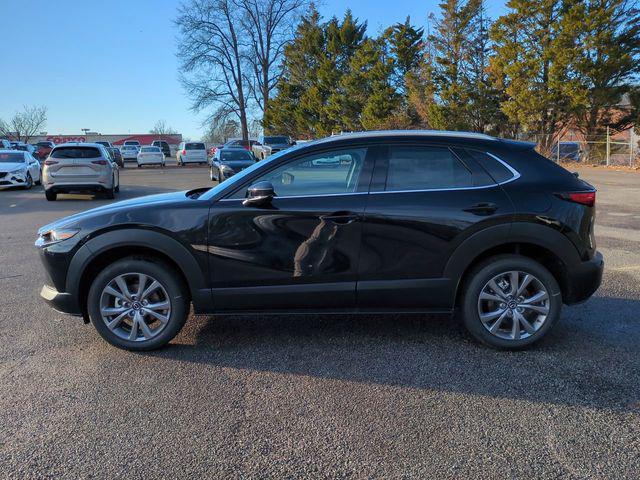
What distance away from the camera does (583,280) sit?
4199 millimetres

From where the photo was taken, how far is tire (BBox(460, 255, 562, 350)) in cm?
414

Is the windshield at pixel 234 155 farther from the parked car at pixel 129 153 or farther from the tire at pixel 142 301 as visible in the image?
the parked car at pixel 129 153

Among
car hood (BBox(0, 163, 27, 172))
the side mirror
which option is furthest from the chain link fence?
the side mirror

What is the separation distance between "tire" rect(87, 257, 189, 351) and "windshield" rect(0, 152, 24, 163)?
1894cm

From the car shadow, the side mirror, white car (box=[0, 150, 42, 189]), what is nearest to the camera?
the car shadow

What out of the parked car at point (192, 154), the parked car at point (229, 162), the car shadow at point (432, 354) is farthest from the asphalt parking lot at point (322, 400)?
the parked car at point (192, 154)

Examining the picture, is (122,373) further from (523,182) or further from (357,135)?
(523,182)

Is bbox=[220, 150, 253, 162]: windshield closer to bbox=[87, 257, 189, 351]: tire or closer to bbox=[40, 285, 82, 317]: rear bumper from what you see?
bbox=[40, 285, 82, 317]: rear bumper

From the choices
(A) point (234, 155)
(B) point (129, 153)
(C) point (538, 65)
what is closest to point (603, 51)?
(C) point (538, 65)

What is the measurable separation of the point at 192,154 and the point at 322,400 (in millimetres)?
36680

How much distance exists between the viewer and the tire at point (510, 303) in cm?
414

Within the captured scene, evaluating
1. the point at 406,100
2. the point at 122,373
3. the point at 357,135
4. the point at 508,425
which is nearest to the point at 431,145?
the point at 357,135

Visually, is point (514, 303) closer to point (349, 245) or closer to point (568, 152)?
point (349, 245)

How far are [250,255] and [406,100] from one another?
37.0 metres
